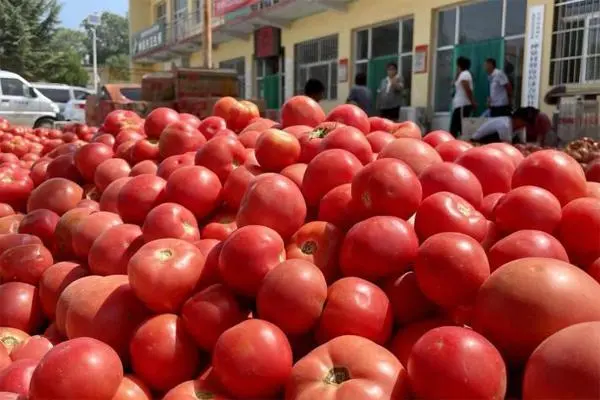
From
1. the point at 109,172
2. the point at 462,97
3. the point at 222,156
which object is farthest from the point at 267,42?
the point at 222,156

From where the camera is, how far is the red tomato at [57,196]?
2645 mm

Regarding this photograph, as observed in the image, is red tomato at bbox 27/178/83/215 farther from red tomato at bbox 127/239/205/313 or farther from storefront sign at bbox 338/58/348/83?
storefront sign at bbox 338/58/348/83

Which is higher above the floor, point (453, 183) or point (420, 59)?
point (420, 59)

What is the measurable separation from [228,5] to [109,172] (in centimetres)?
1591

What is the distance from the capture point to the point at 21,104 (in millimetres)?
17328

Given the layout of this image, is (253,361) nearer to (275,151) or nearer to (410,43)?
(275,151)

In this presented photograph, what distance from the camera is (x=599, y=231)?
1.54m

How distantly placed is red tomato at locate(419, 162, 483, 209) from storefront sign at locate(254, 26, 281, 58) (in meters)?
15.6

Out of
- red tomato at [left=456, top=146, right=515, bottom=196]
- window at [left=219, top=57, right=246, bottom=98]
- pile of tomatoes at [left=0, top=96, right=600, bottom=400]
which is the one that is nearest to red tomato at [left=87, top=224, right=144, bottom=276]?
pile of tomatoes at [left=0, top=96, right=600, bottom=400]

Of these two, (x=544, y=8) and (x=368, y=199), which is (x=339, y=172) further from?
(x=544, y=8)

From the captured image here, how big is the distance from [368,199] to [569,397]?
0.83 m

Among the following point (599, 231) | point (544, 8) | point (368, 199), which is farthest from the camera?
point (544, 8)

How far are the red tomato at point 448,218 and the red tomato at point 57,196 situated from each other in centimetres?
169

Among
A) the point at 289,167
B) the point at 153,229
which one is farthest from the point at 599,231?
the point at 153,229
